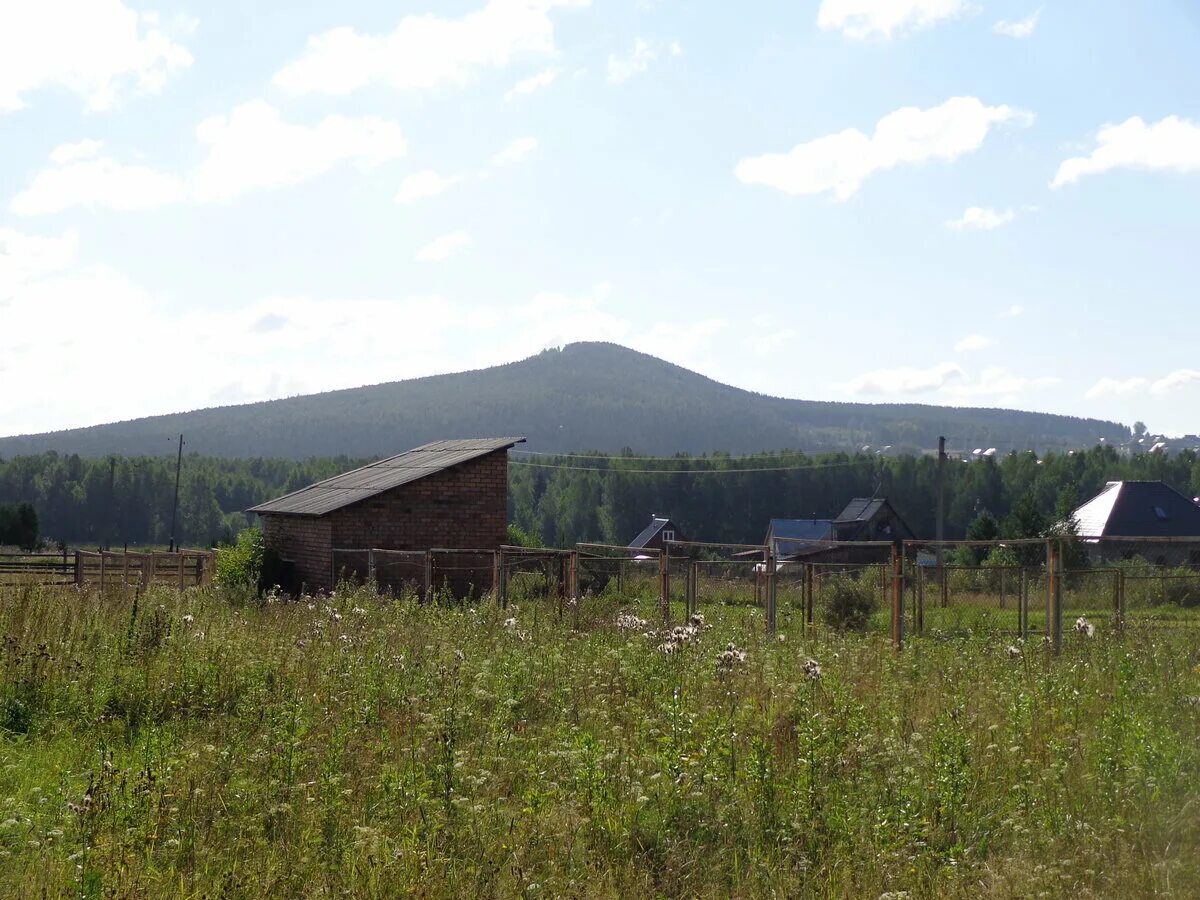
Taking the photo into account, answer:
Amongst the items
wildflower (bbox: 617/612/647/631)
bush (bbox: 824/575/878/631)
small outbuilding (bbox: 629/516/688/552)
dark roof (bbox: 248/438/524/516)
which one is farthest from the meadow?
small outbuilding (bbox: 629/516/688/552)

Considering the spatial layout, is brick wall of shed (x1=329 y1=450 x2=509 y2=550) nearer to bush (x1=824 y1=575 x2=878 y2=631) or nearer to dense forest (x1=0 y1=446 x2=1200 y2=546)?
bush (x1=824 y1=575 x2=878 y2=631)

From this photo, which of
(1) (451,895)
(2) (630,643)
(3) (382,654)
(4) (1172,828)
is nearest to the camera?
(1) (451,895)

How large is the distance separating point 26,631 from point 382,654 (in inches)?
138

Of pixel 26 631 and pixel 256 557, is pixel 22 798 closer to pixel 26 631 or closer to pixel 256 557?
pixel 26 631

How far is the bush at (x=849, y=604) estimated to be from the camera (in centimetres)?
2358

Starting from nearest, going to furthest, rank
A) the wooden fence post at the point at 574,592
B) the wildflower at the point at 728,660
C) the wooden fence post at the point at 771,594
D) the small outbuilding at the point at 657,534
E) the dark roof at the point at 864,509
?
the wildflower at the point at 728,660, the wooden fence post at the point at 574,592, the wooden fence post at the point at 771,594, the dark roof at the point at 864,509, the small outbuilding at the point at 657,534

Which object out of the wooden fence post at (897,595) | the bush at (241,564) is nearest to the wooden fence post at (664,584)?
the wooden fence post at (897,595)

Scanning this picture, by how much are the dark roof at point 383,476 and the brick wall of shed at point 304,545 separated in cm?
31

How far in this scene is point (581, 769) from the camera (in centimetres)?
668

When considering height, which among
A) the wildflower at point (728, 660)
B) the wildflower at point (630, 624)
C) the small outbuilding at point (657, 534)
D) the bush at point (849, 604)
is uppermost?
the wildflower at point (728, 660)

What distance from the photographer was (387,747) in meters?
7.44

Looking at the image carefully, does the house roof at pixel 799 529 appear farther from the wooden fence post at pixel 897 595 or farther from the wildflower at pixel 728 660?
the wildflower at pixel 728 660

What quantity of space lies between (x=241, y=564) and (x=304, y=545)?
172 cm

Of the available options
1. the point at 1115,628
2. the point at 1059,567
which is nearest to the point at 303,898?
the point at 1059,567
